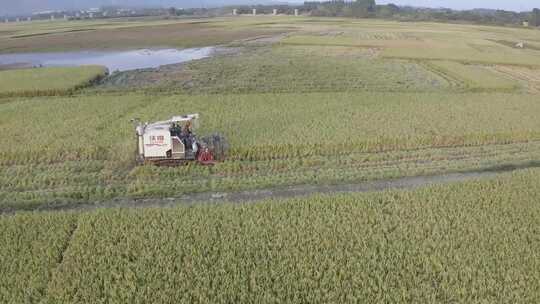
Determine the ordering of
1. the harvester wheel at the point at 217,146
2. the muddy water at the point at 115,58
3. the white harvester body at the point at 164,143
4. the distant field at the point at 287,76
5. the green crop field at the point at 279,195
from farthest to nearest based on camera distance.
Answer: the muddy water at the point at 115,58 < the distant field at the point at 287,76 < the harvester wheel at the point at 217,146 < the white harvester body at the point at 164,143 < the green crop field at the point at 279,195

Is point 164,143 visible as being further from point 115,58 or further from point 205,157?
point 115,58

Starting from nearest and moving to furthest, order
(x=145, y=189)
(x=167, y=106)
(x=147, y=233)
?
(x=147, y=233), (x=145, y=189), (x=167, y=106)

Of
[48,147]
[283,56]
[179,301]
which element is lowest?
[179,301]

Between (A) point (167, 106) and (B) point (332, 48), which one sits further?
(B) point (332, 48)

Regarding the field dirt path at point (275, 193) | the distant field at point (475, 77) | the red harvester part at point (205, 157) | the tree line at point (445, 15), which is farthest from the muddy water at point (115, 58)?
the tree line at point (445, 15)

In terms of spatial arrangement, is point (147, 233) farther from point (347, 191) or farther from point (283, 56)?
point (283, 56)

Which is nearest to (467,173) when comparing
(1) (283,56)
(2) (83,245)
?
(2) (83,245)

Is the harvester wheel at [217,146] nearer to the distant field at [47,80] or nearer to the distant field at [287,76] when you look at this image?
the distant field at [287,76]
